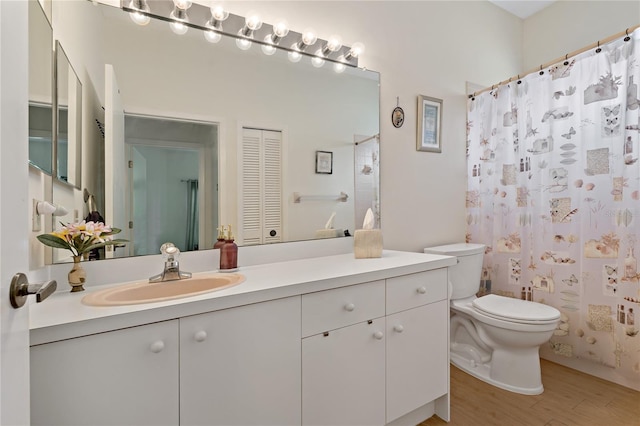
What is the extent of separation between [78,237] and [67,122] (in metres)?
0.44

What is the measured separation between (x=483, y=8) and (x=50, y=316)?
3.42 metres

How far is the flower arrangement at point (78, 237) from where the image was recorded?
107cm

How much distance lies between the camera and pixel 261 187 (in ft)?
5.50

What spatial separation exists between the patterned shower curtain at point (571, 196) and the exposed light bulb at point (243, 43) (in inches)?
73.7

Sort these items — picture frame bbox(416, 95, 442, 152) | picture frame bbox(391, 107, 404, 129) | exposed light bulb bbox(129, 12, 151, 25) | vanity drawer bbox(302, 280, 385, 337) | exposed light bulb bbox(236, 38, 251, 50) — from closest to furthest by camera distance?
vanity drawer bbox(302, 280, 385, 337), exposed light bulb bbox(129, 12, 151, 25), exposed light bulb bbox(236, 38, 251, 50), picture frame bbox(391, 107, 404, 129), picture frame bbox(416, 95, 442, 152)

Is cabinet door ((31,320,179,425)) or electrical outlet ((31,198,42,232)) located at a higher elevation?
electrical outlet ((31,198,42,232))

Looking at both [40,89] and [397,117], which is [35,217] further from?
[397,117]

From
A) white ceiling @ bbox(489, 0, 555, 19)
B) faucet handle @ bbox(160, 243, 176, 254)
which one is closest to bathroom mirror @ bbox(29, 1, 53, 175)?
faucet handle @ bbox(160, 243, 176, 254)

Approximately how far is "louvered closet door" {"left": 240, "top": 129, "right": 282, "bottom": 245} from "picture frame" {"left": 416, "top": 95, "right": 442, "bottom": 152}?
3.68 ft

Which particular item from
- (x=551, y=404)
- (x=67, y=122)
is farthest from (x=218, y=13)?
(x=551, y=404)

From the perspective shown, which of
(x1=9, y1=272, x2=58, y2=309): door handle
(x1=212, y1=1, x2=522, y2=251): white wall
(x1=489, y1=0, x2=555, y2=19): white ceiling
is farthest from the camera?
(x1=489, y1=0, x2=555, y2=19): white ceiling

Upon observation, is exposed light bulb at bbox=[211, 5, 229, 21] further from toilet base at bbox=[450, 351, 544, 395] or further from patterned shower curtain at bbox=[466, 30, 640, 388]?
toilet base at bbox=[450, 351, 544, 395]

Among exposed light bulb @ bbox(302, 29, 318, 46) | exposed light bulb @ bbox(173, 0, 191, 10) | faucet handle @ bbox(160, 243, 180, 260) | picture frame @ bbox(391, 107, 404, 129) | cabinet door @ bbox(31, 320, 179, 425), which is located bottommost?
cabinet door @ bbox(31, 320, 179, 425)

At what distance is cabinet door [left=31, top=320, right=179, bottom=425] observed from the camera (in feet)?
2.68
